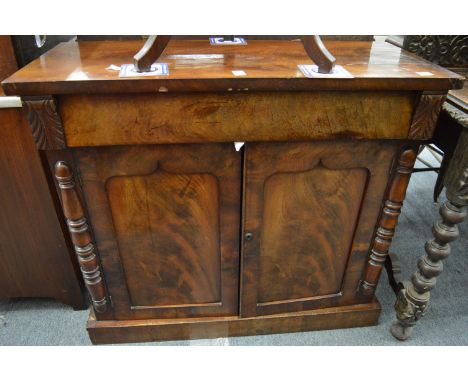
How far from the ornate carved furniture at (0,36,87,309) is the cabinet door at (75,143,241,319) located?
21 cm

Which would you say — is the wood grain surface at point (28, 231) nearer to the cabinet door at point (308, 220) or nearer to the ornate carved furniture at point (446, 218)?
the cabinet door at point (308, 220)

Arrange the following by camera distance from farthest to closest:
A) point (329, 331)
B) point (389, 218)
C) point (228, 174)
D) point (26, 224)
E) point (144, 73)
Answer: point (329, 331) → point (26, 224) → point (389, 218) → point (228, 174) → point (144, 73)

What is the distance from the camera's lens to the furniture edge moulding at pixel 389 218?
86cm

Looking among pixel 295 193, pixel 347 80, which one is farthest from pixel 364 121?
pixel 295 193

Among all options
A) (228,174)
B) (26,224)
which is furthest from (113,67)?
(26,224)

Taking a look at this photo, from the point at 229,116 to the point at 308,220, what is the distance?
360 mm

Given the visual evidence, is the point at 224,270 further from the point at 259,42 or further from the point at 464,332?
the point at 464,332

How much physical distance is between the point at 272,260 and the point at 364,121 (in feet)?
1.42

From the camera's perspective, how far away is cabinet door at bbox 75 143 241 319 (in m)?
0.80

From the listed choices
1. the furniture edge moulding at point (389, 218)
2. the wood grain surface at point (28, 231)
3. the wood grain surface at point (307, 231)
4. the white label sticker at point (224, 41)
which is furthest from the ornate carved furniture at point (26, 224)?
the furniture edge moulding at point (389, 218)

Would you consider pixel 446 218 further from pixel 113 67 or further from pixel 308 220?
pixel 113 67


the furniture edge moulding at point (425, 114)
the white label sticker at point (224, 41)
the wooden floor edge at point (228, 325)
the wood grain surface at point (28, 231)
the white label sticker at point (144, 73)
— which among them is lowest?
the wooden floor edge at point (228, 325)

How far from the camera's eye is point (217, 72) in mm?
714

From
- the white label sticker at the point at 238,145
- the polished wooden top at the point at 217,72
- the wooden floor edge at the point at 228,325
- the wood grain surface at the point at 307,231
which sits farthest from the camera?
the wooden floor edge at the point at 228,325
